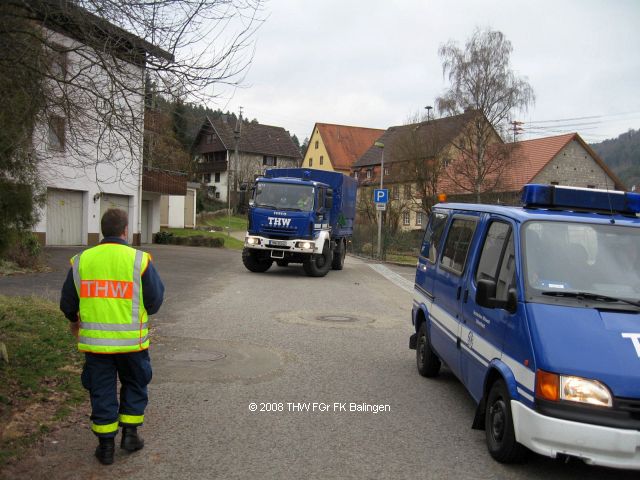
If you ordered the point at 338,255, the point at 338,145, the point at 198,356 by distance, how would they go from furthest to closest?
the point at 338,145 → the point at 338,255 → the point at 198,356

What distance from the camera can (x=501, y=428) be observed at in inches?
177

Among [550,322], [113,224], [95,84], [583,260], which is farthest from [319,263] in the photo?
[550,322]

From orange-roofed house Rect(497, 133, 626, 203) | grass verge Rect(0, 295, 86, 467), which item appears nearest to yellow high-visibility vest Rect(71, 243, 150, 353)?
grass verge Rect(0, 295, 86, 467)

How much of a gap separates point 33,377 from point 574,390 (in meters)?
5.02

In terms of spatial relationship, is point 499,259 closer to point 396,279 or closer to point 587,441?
point 587,441

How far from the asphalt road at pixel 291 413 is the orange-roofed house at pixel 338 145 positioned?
65.7 metres

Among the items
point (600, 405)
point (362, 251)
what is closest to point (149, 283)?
point (600, 405)

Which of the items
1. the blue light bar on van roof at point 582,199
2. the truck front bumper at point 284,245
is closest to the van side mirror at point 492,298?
the blue light bar on van roof at point 582,199

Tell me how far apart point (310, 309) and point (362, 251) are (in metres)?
22.8

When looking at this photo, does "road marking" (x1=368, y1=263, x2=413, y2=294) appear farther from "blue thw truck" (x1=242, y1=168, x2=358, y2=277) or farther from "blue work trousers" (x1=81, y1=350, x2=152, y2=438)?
"blue work trousers" (x1=81, y1=350, x2=152, y2=438)

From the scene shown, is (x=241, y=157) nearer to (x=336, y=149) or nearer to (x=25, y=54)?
(x=336, y=149)

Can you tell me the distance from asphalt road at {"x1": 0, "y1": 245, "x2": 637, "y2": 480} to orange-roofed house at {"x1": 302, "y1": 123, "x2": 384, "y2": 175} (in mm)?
65738

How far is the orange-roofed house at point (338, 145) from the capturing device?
→ 250 ft

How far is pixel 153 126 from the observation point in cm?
805
